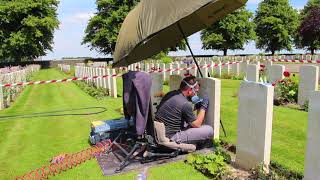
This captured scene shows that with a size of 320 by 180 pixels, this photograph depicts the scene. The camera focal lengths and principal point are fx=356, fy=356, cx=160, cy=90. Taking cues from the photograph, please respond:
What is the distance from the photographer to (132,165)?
5.70 metres

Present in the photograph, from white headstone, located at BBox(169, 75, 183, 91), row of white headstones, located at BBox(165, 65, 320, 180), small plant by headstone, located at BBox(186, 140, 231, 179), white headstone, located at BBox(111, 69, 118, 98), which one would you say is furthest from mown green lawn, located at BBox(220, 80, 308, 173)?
white headstone, located at BBox(111, 69, 118, 98)

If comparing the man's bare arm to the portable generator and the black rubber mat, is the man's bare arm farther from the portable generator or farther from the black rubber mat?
the portable generator

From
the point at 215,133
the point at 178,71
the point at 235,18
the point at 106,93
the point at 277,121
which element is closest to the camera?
the point at 215,133

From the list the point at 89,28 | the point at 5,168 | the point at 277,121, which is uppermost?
the point at 89,28

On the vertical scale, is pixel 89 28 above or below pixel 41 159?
above

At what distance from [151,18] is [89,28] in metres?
58.0

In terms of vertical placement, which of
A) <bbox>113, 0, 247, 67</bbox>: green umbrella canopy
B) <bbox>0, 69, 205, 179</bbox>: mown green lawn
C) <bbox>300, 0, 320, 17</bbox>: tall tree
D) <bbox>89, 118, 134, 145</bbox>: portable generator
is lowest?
<bbox>0, 69, 205, 179</bbox>: mown green lawn

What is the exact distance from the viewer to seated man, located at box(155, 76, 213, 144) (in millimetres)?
5863

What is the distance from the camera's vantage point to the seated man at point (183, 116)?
5863 millimetres

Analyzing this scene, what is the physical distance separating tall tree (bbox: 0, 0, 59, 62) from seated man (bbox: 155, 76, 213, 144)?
51.9m

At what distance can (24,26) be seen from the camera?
5550 cm

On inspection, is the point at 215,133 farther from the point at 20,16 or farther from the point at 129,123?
the point at 20,16

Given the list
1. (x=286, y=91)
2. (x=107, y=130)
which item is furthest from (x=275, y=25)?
(x=107, y=130)

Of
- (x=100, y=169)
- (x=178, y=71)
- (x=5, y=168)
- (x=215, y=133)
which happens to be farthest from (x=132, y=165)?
(x=178, y=71)
